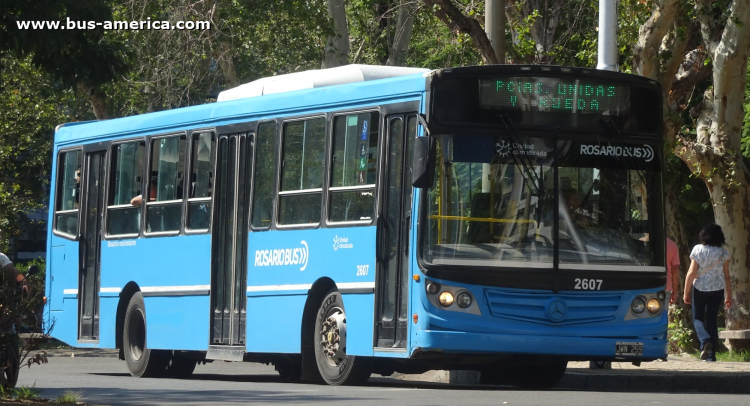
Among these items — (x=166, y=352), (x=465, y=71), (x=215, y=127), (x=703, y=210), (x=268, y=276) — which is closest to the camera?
(x=465, y=71)

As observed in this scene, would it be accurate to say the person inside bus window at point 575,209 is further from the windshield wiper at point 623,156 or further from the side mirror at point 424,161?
the side mirror at point 424,161

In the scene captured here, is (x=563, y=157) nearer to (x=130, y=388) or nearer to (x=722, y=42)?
(x=130, y=388)

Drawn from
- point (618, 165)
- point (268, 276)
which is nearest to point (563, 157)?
point (618, 165)

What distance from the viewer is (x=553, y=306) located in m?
12.5

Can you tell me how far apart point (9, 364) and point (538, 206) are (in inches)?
176

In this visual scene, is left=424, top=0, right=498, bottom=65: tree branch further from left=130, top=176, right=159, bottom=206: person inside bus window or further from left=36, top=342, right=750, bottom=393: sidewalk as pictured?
left=36, top=342, right=750, bottom=393: sidewalk

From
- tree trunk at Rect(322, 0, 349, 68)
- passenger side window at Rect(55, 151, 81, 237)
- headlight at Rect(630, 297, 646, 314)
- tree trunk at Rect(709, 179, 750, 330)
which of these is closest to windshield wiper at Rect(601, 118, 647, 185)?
headlight at Rect(630, 297, 646, 314)

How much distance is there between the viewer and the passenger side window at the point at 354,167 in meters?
13.3

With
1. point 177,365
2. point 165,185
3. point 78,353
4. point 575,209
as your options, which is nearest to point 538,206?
point 575,209

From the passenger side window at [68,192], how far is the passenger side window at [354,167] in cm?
565

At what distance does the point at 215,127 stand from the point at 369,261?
3.35m

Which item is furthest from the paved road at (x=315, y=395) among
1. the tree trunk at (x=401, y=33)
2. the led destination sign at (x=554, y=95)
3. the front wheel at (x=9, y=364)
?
the tree trunk at (x=401, y=33)

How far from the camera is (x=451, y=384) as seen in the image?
50.9 feet

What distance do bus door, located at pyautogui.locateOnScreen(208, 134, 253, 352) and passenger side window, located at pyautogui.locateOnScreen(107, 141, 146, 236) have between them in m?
1.81
